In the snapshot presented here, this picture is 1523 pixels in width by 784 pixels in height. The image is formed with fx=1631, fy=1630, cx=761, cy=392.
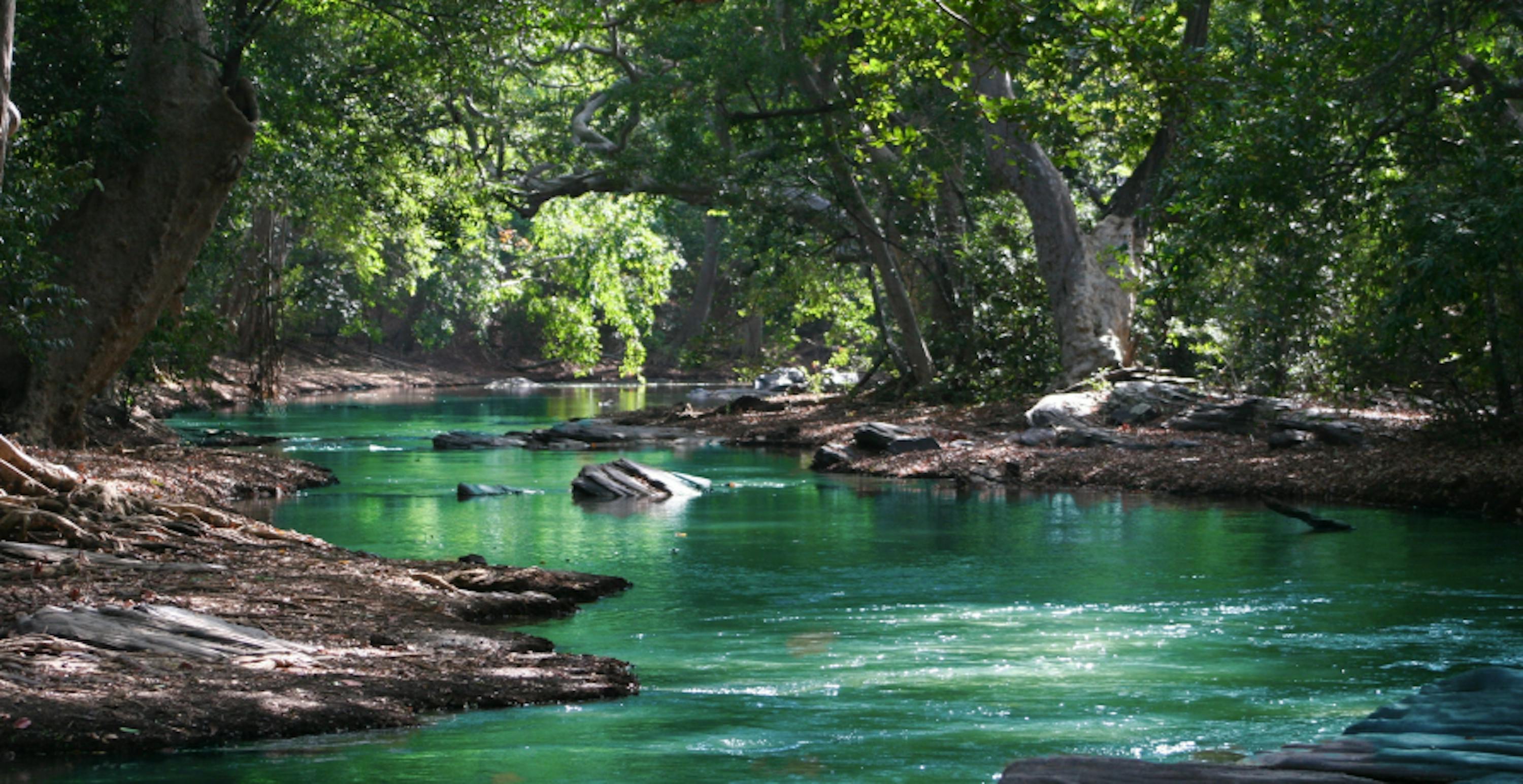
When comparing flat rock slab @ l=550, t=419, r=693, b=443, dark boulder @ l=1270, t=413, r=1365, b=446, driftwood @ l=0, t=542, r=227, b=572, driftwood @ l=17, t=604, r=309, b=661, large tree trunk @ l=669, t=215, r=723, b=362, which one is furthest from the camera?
large tree trunk @ l=669, t=215, r=723, b=362

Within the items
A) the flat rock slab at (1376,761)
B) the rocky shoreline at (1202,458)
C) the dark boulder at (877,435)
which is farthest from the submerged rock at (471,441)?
the flat rock slab at (1376,761)

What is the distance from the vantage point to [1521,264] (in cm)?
1600

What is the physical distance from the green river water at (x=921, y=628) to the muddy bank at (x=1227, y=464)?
25.5 inches

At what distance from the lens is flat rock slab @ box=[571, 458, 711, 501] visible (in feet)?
67.2

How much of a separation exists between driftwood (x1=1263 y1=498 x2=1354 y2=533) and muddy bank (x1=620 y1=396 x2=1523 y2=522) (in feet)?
6.38

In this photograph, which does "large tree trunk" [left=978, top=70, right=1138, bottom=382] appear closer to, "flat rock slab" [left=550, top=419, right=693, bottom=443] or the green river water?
the green river water

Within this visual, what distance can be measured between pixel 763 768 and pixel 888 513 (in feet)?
38.5

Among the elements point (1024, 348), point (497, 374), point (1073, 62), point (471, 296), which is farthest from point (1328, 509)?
point (497, 374)

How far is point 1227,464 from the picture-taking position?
68.1ft

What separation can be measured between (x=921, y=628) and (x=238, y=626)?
4.60 meters

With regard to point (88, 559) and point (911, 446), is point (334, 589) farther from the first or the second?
point (911, 446)

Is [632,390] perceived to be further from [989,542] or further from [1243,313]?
[989,542]

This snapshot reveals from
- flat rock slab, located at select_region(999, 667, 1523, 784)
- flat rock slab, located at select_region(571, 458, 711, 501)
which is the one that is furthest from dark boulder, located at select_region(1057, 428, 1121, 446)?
flat rock slab, located at select_region(999, 667, 1523, 784)

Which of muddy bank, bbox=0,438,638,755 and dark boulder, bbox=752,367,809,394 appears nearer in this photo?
muddy bank, bbox=0,438,638,755
